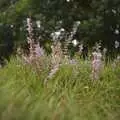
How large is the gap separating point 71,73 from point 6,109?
13.9 ft

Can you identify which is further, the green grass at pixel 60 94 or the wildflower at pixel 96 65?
the wildflower at pixel 96 65

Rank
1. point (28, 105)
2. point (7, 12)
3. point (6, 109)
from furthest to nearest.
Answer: point (7, 12) < point (28, 105) < point (6, 109)

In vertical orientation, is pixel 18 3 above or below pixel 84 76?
above

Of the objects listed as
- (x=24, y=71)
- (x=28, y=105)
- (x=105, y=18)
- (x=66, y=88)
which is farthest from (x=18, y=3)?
(x=28, y=105)

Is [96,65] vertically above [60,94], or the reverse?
[96,65]

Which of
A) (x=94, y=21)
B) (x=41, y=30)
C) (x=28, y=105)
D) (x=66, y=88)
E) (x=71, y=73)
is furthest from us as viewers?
(x=41, y=30)

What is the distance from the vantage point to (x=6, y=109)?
5387 mm

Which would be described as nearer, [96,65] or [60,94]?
[60,94]

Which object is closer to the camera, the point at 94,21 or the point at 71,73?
the point at 71,73

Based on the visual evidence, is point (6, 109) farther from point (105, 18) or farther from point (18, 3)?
Answer: point (18, 3)

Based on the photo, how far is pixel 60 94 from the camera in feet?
25.0

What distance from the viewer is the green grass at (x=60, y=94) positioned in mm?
5528

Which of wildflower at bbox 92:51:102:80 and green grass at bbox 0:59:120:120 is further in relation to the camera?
wildflower at bbox 92:51:102:80

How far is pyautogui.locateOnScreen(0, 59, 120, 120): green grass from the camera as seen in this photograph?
553 cm
